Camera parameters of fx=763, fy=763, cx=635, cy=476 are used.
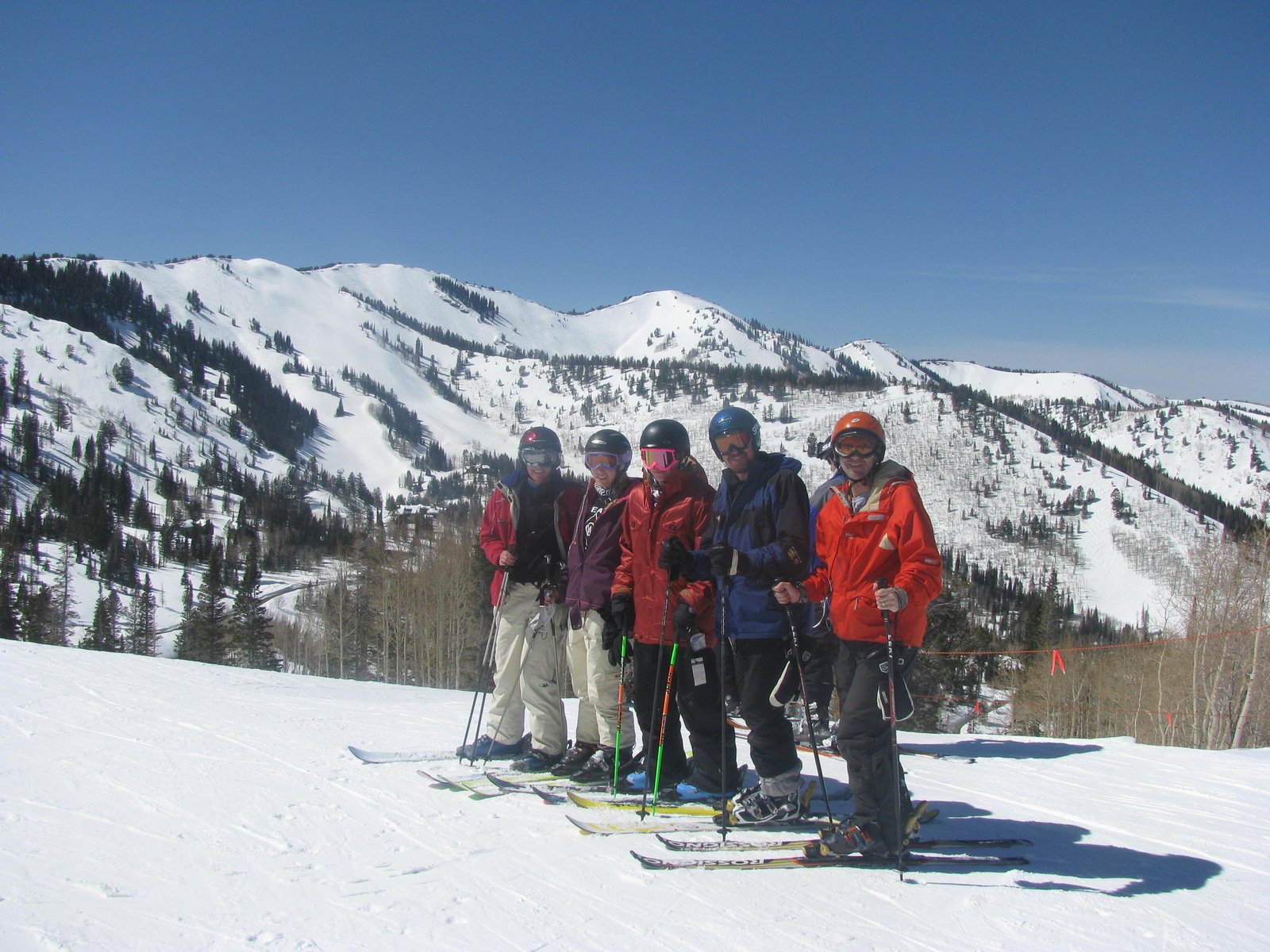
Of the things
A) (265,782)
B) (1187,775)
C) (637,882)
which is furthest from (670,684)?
(1187,775)

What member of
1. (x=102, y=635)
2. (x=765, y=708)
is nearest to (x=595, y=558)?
(x=765, y=708)

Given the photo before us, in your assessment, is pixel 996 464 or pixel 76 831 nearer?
pixel 76 831

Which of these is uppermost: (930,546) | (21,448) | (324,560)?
(21,448)

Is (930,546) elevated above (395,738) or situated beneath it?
elevated above

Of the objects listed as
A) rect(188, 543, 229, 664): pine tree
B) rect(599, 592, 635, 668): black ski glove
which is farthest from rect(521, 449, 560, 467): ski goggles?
rect(188, 543, 229, 664): pine tree

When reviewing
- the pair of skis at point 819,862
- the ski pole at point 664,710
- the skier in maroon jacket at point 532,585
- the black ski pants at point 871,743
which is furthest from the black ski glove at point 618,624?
the black ski pants at point 871,743

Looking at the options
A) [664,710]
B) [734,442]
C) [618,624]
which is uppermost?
[734,442]

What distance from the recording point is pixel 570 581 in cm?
545

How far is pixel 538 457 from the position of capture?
5.84 metres

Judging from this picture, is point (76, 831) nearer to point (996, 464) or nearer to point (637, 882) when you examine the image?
point (637, 882)

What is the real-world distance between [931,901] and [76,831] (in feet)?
14.0

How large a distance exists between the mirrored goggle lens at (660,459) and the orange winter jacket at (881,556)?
112 centimetres

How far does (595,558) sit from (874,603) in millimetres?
2052

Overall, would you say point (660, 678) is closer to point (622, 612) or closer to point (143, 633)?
point (622, 612)
